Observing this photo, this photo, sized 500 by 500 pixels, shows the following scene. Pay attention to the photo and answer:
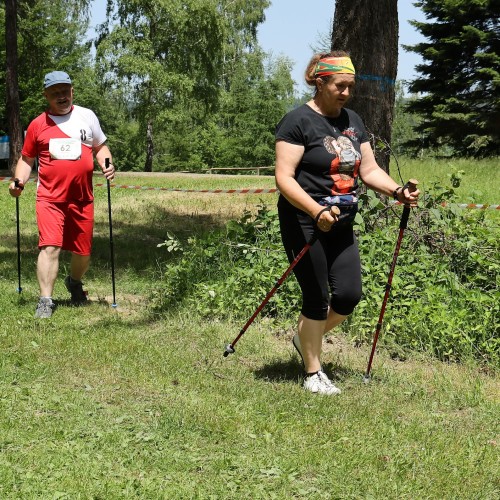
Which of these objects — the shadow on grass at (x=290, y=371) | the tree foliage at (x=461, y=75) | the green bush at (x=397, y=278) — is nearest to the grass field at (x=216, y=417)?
the shadow on grass at (x=290, y=371)

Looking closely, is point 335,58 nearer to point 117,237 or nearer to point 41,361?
point 41,361

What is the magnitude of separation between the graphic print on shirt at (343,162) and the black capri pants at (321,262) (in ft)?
0.81

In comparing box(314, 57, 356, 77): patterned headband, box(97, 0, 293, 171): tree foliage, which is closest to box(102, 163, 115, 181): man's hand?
box(314, 57, 356, 77): patterned headband

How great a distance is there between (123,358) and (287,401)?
1365 millimetres

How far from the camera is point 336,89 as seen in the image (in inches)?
185

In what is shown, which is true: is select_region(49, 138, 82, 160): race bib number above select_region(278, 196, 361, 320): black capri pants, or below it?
above

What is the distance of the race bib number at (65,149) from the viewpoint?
22.6ft

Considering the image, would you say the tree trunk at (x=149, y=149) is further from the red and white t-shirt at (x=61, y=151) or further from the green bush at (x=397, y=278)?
the red and white t-shirt at (x=61, y=151)

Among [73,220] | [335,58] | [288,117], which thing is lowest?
[73,220]

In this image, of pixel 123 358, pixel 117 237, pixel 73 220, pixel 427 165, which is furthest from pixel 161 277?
pixel 427 165

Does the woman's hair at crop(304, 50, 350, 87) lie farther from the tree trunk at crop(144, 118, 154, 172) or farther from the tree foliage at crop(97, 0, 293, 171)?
the tree trunk at crop(144, 118, 154, 172)

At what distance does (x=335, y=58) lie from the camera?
476 cm

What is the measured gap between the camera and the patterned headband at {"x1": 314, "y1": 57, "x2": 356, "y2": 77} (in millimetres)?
4711

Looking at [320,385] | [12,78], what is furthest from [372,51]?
[12,78]
